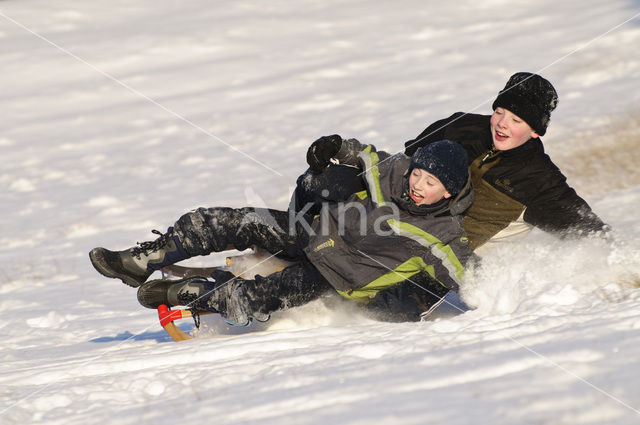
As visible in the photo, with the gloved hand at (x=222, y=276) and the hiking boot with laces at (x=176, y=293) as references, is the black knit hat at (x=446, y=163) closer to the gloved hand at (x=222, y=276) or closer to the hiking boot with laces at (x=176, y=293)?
the gloved hand at (x=222, y=276)

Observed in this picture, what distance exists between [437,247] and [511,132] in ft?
2.46

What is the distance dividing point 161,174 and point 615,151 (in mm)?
5021

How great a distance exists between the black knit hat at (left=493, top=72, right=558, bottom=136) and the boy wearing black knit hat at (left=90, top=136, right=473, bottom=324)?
0.47 metres

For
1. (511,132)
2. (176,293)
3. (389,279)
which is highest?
(511,132)

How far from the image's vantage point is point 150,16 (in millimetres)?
14023

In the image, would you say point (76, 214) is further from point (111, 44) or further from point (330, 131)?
point (111, 44)

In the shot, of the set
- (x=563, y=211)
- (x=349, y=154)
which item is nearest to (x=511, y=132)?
(x=563, y=211)

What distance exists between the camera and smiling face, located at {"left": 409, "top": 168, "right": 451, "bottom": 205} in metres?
3.30

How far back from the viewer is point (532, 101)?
3592mm

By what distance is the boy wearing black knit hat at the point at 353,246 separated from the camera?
133 inches

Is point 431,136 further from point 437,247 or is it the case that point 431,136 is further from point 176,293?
point 176,293

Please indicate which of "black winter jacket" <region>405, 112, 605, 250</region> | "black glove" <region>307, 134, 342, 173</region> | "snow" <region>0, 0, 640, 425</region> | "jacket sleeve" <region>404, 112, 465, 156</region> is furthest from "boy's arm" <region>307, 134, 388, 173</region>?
"snow" <region>0, 0, 640, 425</region>

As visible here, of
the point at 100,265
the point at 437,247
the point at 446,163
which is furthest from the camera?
the point at 100,265

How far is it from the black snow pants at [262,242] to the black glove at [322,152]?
12.5 inches
